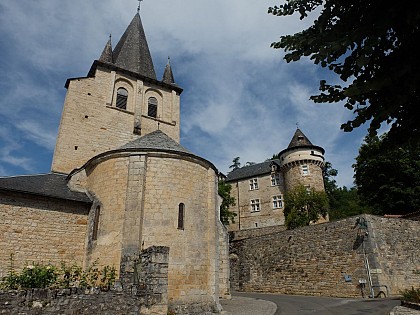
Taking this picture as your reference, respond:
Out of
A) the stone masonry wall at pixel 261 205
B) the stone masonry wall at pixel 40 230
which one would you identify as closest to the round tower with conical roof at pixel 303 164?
the stone masonry wall at pixel 261 205

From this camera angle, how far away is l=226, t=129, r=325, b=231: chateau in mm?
30594

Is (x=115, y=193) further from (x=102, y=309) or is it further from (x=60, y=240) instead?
(x=102, y=309)

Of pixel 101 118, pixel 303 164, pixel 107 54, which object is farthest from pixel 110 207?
pixel 303 164

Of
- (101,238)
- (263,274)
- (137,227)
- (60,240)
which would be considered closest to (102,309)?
(137,227)

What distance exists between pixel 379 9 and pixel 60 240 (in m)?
12.3

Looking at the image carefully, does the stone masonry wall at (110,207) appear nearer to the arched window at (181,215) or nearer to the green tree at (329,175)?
the arched window at (181,215)

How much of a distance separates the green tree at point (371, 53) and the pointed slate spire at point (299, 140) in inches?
1111

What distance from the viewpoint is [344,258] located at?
52.5ft

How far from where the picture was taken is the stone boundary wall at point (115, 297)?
6.14m

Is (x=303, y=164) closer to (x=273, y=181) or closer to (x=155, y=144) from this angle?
(x=273, y=181)

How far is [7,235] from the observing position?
10984mm

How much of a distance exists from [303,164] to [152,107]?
16.4 meters

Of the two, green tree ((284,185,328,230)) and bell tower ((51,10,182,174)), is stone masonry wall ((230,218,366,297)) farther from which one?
bell tower ((51,10,182,174))

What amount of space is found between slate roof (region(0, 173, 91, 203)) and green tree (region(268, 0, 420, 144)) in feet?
35.4
